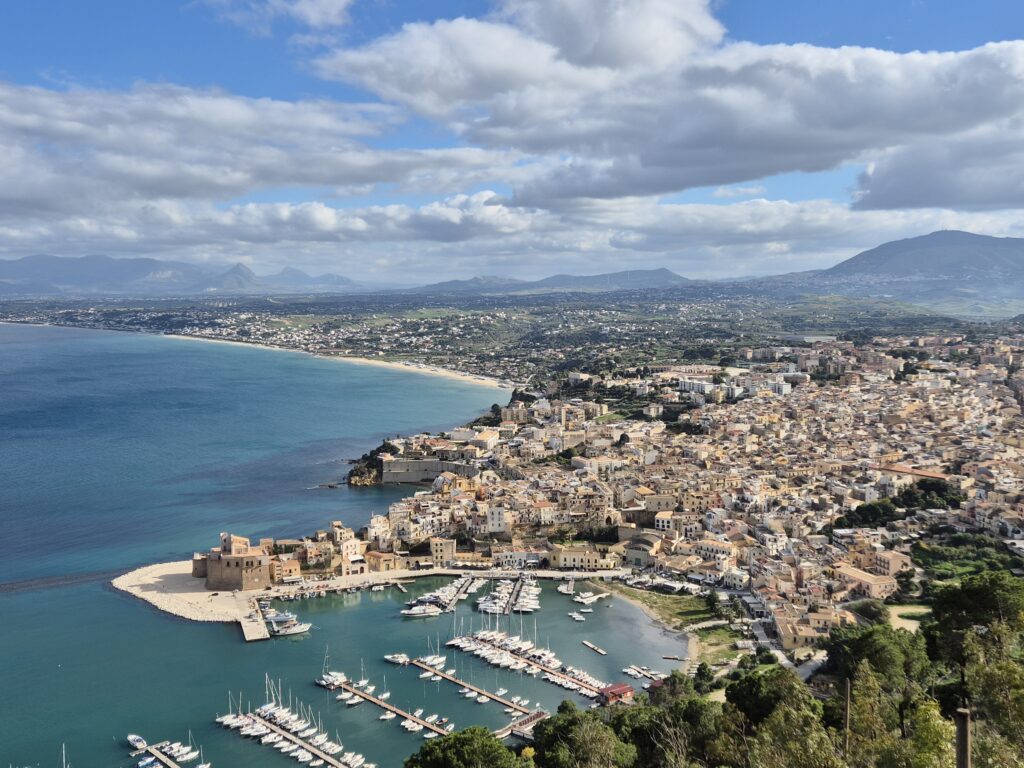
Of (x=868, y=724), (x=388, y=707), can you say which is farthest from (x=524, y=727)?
(x=868, y=724)

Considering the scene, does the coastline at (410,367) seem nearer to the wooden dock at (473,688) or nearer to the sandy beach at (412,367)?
the sandy beach at (412,367)

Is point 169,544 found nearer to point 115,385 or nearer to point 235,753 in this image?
point 235,753

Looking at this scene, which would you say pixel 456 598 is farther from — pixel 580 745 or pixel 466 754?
pixel 466 754

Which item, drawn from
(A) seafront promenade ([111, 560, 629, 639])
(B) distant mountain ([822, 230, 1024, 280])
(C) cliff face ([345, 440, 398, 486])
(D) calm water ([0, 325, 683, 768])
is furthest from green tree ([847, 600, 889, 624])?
(B) distant mountain ([822, 230, 1024, 280])

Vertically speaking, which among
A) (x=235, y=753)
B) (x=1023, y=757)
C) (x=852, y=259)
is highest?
(x=852, y=259)

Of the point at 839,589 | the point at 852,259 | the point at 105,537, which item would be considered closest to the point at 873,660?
the point at 839,589

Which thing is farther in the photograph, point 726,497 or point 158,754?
point 726,497
